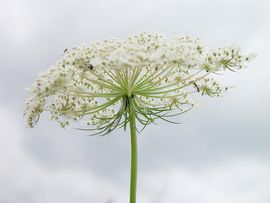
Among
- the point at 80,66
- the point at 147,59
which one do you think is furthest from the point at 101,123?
the point at 147,59

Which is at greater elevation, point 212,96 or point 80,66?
point 212,96

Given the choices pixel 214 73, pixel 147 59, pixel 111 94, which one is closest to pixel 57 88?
pixel 111 94

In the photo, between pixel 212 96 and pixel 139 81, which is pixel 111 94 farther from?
pixel 212 96

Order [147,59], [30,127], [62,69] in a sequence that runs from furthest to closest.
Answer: [30,127] < [62,69] < [147,59]

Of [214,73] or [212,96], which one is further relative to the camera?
[212,96]

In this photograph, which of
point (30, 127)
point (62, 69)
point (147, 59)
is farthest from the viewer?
point (30, 127)

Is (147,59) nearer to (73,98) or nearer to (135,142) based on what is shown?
(135,142)

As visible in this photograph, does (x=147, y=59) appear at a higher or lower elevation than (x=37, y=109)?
lower

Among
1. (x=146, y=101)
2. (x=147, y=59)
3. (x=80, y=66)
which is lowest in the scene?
(x=147, y=59)

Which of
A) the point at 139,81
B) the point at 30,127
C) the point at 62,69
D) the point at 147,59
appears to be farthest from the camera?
the point at 30,127
